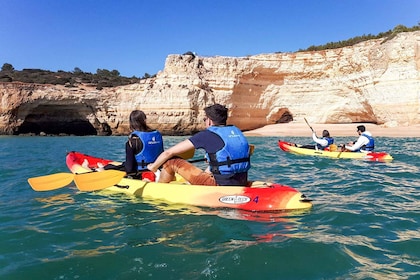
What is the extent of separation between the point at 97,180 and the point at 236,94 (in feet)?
89.4

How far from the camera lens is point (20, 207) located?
18.2 ft

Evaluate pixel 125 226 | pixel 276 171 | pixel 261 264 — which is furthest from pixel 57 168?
pixel 261 264

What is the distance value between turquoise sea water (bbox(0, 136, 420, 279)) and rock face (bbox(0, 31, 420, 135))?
80.7ft

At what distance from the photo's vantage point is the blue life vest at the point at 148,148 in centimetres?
613

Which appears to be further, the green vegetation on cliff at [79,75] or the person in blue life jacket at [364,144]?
the green vegetation on cliff at [79,75]

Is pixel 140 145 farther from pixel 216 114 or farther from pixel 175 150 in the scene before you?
pixel 216 114

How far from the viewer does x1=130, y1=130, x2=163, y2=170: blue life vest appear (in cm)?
613

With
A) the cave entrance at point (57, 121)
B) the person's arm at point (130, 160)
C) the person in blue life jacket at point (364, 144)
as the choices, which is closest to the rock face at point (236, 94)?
the cave entrance at point (57, 121)

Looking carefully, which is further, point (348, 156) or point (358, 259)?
point (348, 156)

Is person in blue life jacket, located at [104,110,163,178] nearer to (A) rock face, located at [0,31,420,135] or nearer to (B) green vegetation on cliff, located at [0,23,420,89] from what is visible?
(A) rock face, located at [0,31,420,135]

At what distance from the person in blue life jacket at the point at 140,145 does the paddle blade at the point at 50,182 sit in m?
1.01

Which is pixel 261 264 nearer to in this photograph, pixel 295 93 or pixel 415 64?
pixel 415 64

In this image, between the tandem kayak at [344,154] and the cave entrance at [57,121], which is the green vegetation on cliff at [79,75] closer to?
the cave entrance at [57,121]

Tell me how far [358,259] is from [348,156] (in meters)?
9.29
